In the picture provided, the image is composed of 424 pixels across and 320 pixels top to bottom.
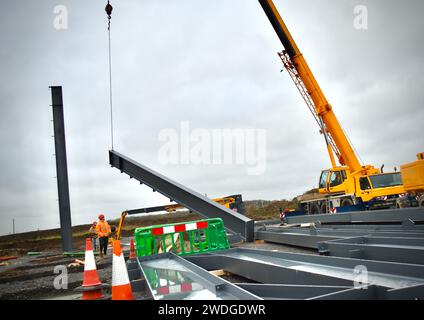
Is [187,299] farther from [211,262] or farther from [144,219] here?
[144,219]

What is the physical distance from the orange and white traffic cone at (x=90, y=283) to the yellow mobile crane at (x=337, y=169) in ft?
33.8

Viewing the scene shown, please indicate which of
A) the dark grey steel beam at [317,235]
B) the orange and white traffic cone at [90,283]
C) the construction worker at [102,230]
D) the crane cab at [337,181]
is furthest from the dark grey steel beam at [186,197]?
the crane cab at [337,181]

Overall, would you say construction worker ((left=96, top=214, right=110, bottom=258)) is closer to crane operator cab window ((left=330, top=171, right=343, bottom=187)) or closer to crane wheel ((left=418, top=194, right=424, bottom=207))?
crane operator cab window ((left=330, top=171, right=343, bottom=187))

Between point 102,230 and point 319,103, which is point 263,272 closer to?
point 102,230

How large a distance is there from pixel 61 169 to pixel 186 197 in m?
7.67

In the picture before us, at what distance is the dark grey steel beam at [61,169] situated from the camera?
14594 millimetres

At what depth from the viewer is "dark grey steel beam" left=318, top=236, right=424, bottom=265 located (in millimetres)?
3854

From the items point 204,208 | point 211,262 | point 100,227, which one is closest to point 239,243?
point 204,208

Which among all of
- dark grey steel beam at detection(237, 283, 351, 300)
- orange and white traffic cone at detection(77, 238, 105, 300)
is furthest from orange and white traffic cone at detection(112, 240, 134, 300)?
orange and white traffic cone at detection(77, 238, 105, 300)

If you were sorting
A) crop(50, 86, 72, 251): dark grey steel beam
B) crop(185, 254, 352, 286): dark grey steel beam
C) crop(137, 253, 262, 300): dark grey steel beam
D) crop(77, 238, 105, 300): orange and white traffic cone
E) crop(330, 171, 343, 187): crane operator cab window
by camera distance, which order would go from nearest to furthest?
crop(137, 253, 262, 300): dark grey steel beam
crop(185, 254, 352, 286): dark grey steel beam
crop(77, 238, 105, 300): orange and white traffic cone
crop(330, 171, 343, 187): crane operator cab window
crop(50, 86, 72, 251): dark grey steel beam

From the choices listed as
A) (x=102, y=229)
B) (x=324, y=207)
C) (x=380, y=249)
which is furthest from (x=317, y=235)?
(x=324, y=207)

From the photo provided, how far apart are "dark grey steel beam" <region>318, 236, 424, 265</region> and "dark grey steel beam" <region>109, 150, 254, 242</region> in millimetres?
4175

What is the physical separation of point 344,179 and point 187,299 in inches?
497

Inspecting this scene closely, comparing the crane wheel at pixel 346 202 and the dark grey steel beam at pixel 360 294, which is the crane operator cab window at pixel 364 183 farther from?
the dark grey steel beam at pixel 360 294
